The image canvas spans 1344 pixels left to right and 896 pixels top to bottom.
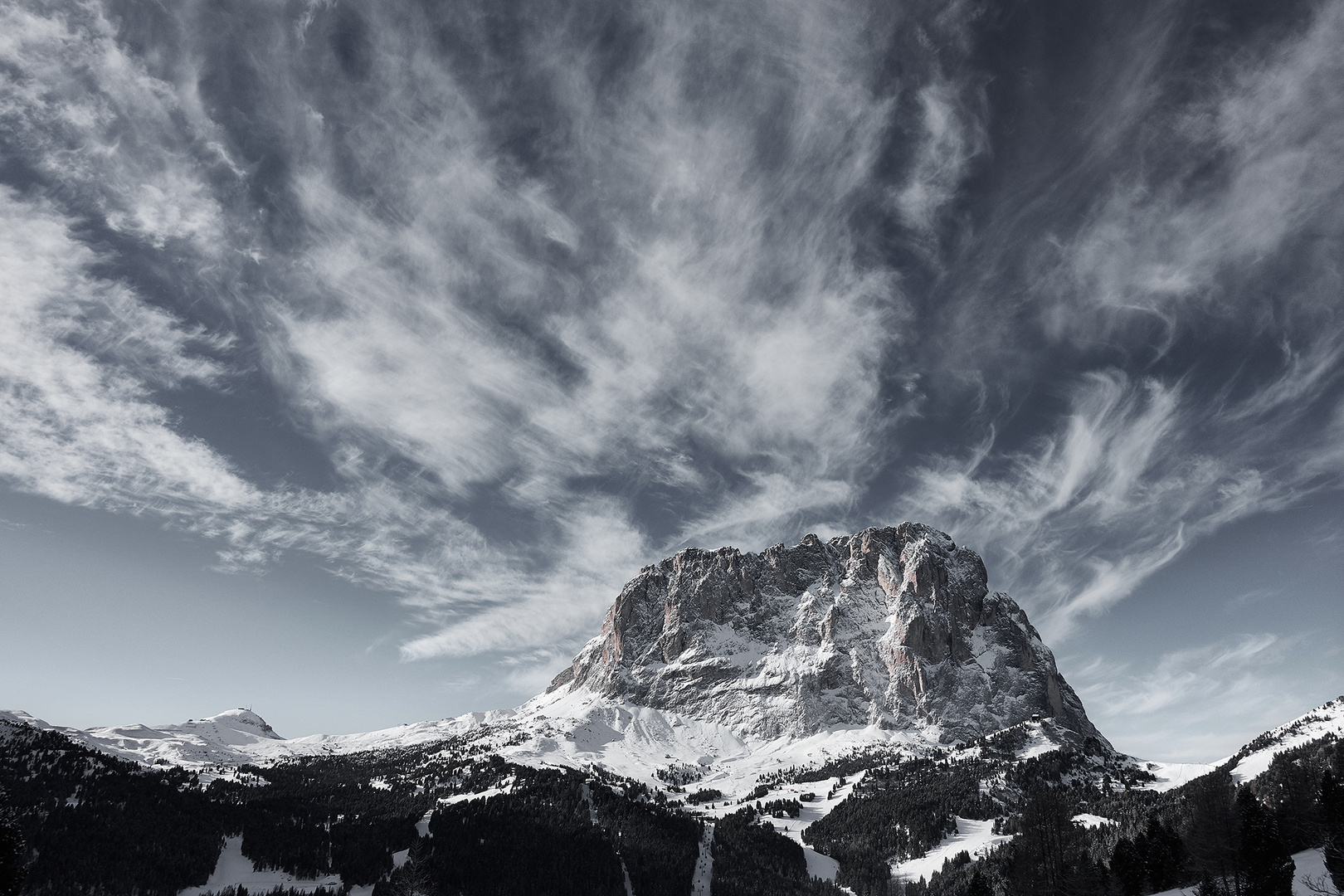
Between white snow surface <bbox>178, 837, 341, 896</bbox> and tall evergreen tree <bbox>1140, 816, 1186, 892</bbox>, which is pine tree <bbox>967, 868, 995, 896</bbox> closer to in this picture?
tall evergreen tree <bbox>1140, 816, 1186, 892</bbox>

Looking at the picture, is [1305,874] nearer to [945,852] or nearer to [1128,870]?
[1128,870]

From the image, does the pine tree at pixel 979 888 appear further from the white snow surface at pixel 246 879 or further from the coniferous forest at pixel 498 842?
the white snow surface at pixel 246 879

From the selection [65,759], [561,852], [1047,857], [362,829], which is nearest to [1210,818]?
[1047,857]

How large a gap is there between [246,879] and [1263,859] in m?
194

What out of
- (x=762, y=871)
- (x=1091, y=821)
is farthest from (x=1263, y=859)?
(x=762, y=871)

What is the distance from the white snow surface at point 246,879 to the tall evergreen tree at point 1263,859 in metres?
173

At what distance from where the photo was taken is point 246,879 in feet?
504

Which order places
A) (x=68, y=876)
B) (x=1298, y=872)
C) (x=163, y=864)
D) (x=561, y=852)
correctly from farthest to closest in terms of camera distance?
(x=561, y=852), (x=163, y=864), (x=68, y=876), (x=1298, y=872)

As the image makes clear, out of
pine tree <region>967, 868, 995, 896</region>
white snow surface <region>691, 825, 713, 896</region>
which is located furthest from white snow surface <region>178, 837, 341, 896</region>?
pine tree <region>967, 868, 995, 896</region>

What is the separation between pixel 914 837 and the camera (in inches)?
7830

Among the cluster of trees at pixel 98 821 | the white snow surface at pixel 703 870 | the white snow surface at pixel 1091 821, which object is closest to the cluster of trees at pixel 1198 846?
the white snow surface at pixel 1091 821

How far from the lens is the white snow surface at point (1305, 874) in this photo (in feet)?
250

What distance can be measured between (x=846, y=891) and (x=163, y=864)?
16588cm

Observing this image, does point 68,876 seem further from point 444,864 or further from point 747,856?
point 747,856
